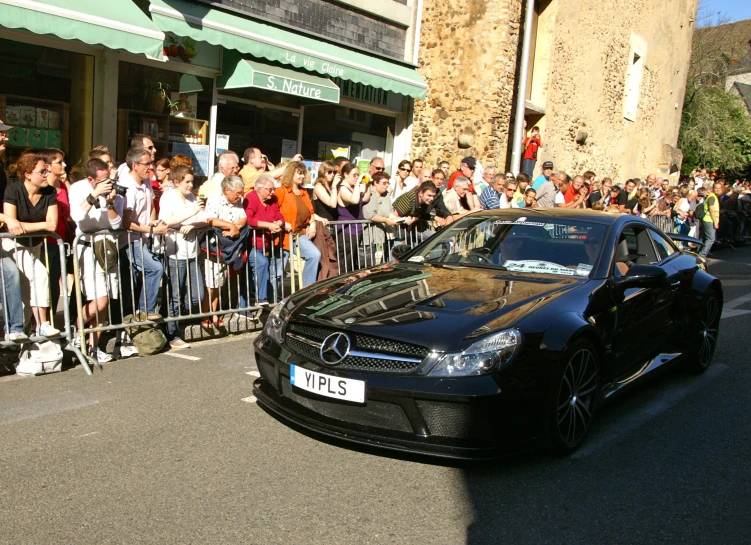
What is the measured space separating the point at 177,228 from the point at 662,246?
15.0 ft

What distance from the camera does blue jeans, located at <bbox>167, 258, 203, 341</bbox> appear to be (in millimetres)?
7656

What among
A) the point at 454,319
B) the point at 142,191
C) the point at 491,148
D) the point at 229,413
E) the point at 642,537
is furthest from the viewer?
the point at 491,148

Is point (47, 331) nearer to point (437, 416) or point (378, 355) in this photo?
point (378, 355)

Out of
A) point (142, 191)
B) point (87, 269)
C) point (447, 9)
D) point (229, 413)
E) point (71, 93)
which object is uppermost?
point (447, 9)

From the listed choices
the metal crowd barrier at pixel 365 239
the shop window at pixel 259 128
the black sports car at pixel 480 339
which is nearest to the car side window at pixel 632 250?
the black sports car at pixel 480 339

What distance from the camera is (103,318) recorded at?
7.15m

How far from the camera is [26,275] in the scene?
6648 millimetres

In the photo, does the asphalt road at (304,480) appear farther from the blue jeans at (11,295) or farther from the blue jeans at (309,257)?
the blue jeans at (309,257)

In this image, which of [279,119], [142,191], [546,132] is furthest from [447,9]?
[142,191]

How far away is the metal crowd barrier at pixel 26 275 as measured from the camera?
253 inches

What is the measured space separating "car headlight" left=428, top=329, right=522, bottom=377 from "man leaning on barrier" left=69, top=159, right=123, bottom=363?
147 inches

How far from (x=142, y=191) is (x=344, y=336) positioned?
3845 mm

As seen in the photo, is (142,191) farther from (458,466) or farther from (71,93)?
(458,466)

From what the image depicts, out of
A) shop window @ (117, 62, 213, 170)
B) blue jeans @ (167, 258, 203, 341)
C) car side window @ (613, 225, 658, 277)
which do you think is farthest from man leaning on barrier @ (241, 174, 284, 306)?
car side window @ (613, 225, 658, 277)
